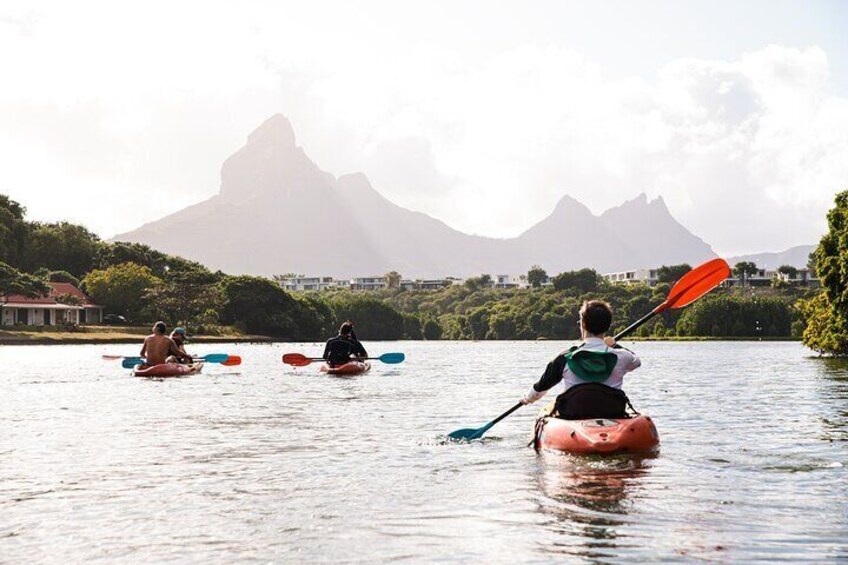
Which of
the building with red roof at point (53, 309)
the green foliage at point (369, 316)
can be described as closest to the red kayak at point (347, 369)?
the building with red roof at point (53, 309)

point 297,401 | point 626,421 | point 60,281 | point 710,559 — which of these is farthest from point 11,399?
point 60,281

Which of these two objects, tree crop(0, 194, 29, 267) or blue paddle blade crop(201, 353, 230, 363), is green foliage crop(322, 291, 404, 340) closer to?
tree crop(0, 194, 29, 267)

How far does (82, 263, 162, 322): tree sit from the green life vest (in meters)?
98.4

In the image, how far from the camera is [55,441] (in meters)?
15.1

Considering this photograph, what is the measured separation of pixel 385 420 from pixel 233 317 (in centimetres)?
10128

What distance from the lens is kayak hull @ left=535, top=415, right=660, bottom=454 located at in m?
11.8

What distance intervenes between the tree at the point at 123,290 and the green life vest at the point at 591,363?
98.4 m

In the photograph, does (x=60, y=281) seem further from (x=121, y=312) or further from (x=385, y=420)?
(x=385, y=420)

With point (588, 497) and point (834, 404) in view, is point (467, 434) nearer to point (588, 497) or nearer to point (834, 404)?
point (588, 497)

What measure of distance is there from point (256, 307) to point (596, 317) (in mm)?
108528

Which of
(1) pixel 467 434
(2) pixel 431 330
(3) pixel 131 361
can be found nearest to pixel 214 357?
(3) pixel 131 361

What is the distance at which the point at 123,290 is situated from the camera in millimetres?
107375

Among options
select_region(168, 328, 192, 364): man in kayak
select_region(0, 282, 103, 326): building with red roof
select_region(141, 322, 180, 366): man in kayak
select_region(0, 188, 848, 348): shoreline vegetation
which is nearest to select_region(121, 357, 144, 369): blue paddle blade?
select_region(168, 328, 192, 364): man in kayak

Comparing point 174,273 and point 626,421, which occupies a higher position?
point 174,273
